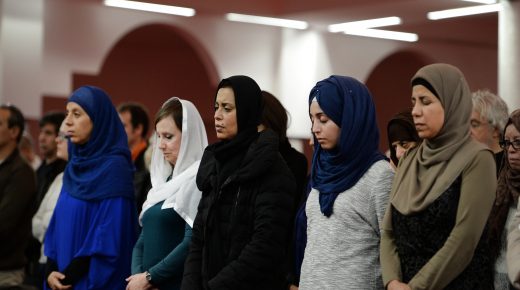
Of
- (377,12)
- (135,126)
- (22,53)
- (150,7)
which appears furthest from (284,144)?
(150,7)

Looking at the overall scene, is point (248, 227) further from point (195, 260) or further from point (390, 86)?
point (390, 86)

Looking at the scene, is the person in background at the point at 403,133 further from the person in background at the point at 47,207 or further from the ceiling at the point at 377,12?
the ceiling at the point at 377,12

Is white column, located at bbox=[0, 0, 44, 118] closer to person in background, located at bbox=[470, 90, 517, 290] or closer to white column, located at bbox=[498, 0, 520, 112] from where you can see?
white column, located at bbox=[498, 0, 520, 112]

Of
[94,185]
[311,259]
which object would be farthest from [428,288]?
[94,185]

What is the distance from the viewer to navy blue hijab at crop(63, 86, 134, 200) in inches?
215

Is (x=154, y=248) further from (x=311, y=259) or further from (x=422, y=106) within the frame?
(x=422, y=106)

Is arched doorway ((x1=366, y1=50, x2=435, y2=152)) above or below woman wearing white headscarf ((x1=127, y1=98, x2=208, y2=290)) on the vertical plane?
above

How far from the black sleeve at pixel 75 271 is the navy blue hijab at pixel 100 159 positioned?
334mm

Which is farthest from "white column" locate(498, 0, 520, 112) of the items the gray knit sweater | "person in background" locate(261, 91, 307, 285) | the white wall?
the gray knit sweater

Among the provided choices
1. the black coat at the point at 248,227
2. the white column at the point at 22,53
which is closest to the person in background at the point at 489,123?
the black coat at the point at 248,227

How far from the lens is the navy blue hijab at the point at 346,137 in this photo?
4.14 metres

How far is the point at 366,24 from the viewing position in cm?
1281

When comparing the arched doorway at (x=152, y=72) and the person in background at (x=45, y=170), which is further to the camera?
the arched doorway at (x=152, y=72)

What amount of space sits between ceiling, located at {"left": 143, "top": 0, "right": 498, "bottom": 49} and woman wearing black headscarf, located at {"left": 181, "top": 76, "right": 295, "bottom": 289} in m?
7.04
